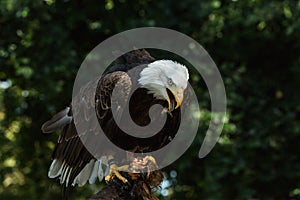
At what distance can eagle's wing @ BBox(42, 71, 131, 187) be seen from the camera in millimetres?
4453

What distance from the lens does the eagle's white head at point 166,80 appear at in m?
4.38

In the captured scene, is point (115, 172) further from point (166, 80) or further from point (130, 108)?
point (166, 80)

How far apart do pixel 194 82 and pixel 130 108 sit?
6.74 feet

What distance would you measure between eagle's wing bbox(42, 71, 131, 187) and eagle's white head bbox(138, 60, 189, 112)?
0.14 meters

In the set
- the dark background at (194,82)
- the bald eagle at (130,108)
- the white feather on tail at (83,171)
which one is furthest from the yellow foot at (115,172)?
the dark background at (194,82)

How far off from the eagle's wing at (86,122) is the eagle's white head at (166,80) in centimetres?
14

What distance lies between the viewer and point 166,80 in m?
4.49

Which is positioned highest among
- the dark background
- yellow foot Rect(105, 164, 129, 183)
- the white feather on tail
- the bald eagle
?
the dark background

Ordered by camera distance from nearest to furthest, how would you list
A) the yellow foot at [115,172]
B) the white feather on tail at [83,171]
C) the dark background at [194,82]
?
the yellow foot at [115,172]
the white feather on tail at [83,171]
the dark background at [194,82]

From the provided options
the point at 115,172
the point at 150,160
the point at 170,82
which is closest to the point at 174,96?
the point at 170,82

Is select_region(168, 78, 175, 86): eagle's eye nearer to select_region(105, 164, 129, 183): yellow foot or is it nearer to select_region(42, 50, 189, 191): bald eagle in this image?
select_region(42, 50, 189, 191): bald eagle

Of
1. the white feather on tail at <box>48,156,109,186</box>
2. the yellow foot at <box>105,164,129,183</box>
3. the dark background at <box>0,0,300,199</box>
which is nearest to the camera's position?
the yellow foot at <box>105,164,129,183</box>

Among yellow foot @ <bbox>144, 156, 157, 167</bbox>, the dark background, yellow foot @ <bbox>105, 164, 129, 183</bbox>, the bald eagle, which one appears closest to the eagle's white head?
the bald eagle

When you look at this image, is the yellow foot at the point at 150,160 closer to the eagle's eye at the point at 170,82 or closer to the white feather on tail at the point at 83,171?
the white feather on tail at the point at 83,171
